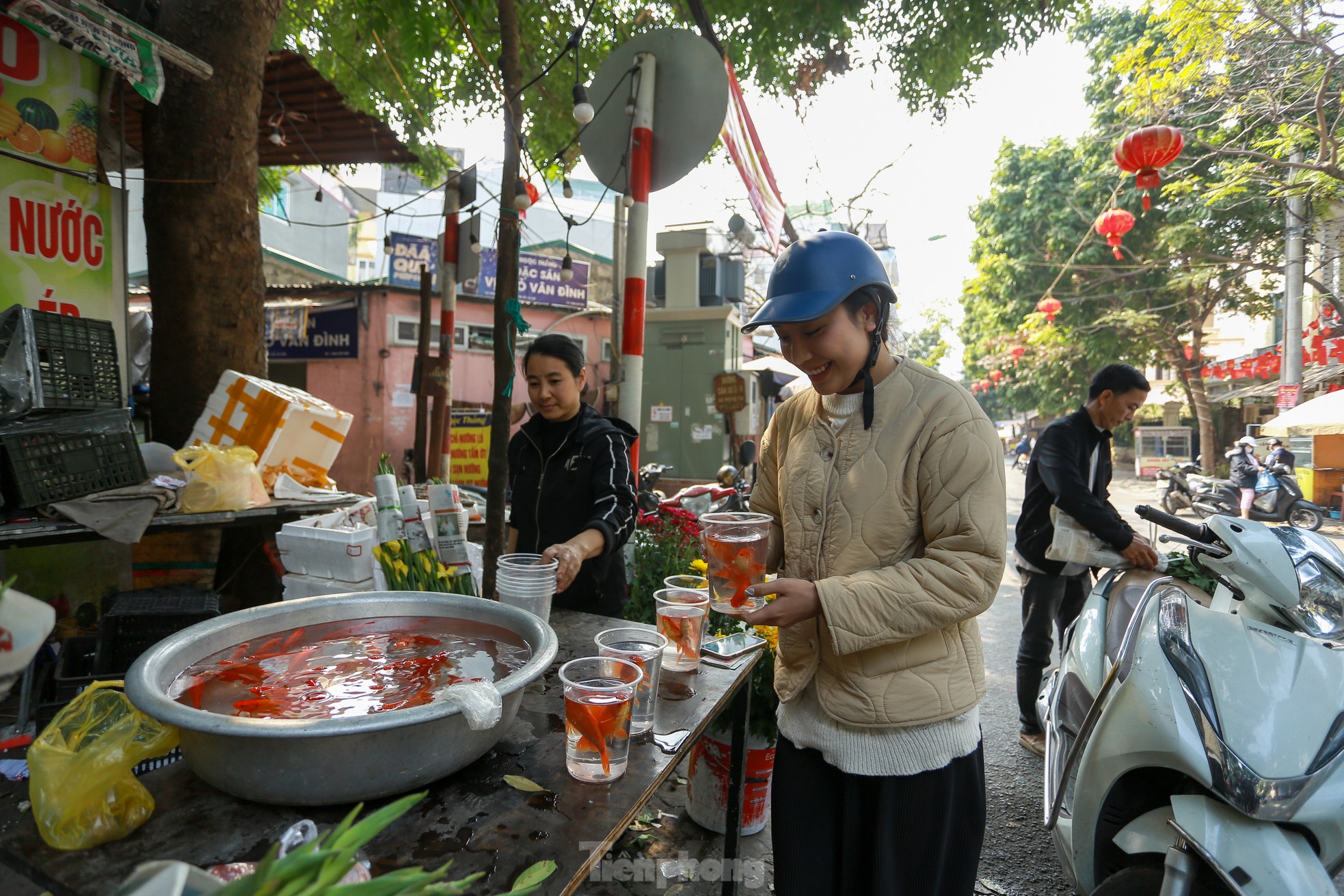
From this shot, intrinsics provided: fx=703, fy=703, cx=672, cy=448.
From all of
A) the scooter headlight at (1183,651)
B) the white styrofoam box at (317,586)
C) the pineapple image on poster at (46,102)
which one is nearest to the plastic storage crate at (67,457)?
the white styrofoam box at (317,586)

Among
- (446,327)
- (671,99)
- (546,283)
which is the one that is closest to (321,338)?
(546,283)

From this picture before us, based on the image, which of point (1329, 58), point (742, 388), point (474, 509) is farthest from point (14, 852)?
point (1329, 58)

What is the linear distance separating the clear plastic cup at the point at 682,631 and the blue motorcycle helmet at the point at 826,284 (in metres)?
0.66

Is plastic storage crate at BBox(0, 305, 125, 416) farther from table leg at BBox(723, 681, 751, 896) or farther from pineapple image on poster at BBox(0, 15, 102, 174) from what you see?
table leg at BBox(723, 681, 751, 896)

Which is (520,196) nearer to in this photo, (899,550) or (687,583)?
(687,583)

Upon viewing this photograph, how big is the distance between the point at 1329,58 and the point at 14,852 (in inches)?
503

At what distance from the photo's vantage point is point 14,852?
3.47 feet

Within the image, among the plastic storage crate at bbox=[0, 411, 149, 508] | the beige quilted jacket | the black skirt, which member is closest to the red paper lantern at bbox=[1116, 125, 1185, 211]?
the beige quilted jacket

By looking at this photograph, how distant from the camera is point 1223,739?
1.84 m

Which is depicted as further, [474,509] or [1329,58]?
[1329,58]

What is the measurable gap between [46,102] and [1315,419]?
602 inches

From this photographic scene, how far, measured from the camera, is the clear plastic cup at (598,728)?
133 cm

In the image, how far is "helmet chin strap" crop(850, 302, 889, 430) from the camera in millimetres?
1694

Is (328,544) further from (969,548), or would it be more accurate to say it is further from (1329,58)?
(1329,58)
